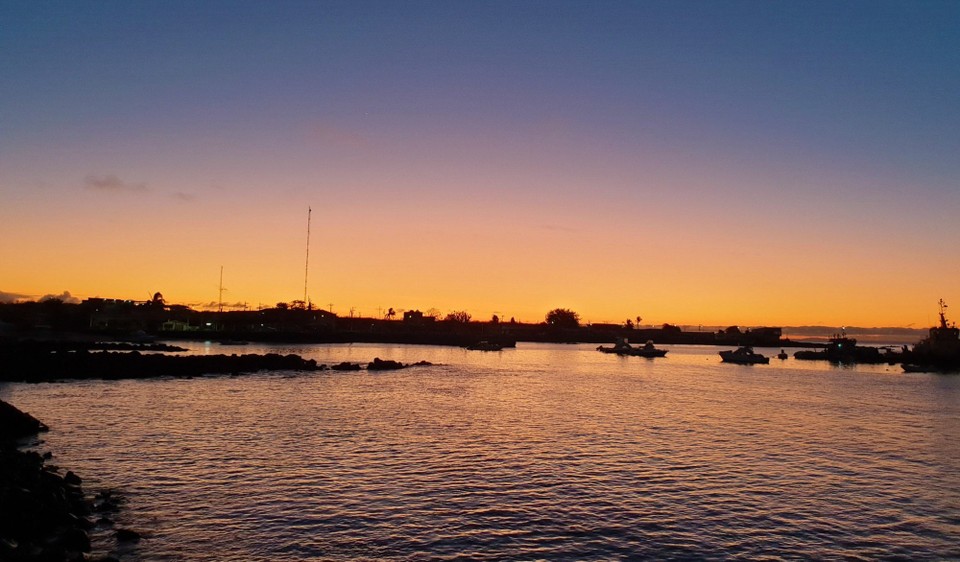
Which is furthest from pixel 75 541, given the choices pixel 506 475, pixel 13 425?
pixel 13 425

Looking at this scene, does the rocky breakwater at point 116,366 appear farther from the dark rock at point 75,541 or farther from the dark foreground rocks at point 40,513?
the dark rock at point 75,541

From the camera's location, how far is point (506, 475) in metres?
28.2

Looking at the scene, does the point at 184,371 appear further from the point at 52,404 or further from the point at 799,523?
the point at 799,523

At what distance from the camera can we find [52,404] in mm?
47344

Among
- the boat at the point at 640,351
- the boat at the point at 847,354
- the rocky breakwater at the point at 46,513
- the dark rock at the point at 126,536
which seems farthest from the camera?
the boat at the point at 640,351

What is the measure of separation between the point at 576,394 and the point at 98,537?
53531 mm

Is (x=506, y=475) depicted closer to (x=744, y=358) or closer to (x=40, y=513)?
(x=40, y=513)

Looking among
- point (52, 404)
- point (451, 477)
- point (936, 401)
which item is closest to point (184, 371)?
point (52, 404)

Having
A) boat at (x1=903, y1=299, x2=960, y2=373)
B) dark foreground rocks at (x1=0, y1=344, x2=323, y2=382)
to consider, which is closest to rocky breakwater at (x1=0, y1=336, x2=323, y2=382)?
dark foreground rocks at (x1=0, y1=344, x2=323, y2=382)

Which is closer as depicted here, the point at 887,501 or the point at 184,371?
the point at 887,501

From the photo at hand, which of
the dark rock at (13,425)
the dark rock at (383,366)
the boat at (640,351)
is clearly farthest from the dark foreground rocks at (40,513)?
the boat at (640,351)

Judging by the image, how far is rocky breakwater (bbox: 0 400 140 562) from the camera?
15.8 metres

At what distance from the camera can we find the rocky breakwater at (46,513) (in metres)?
15.8

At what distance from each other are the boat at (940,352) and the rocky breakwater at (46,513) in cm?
12985
